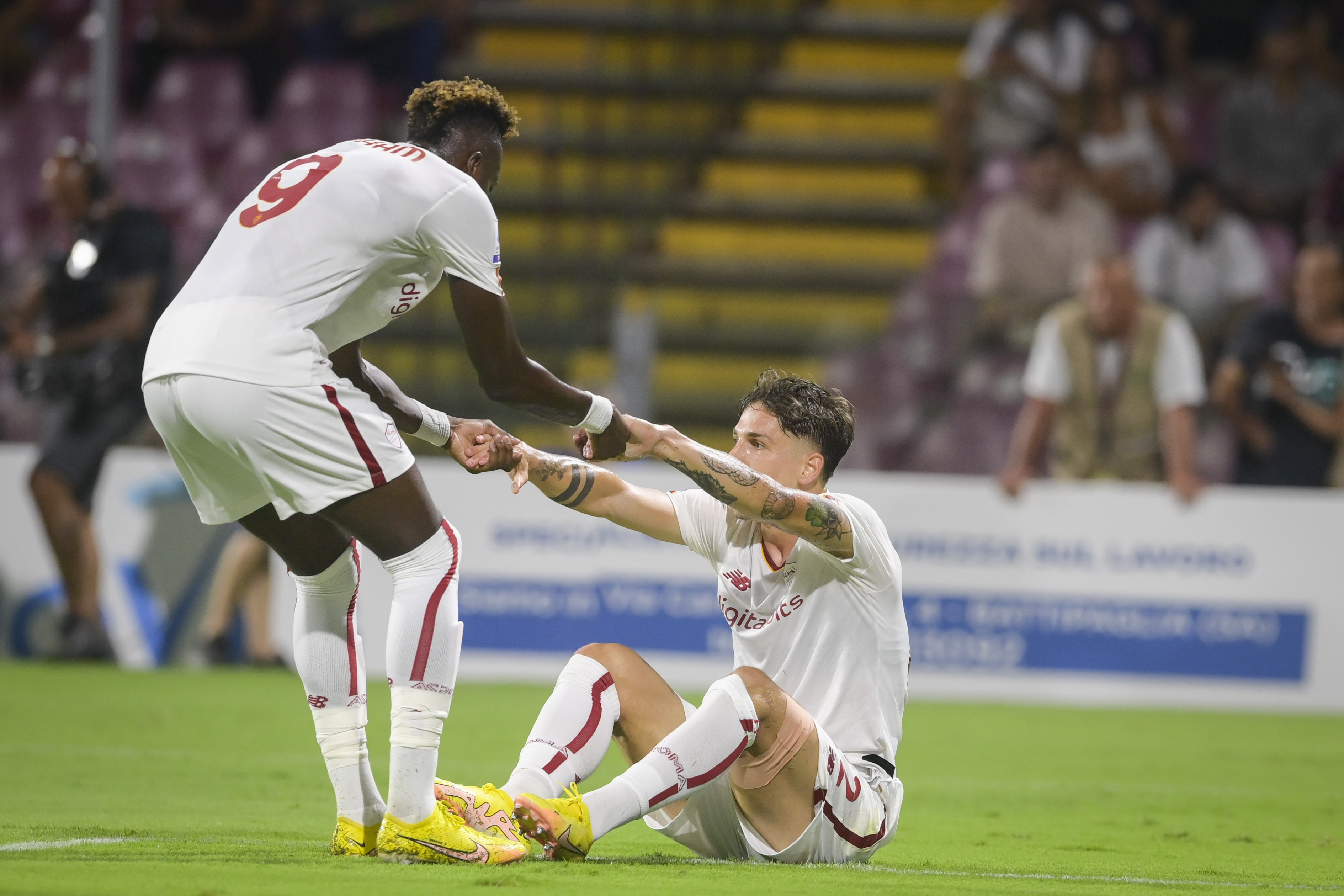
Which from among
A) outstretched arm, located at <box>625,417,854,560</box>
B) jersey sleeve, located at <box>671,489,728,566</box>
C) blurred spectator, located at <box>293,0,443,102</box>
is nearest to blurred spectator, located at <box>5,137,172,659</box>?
blurred spectator, located at <box>293,0,443,102</box>

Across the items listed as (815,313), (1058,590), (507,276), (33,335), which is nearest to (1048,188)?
(815,313)

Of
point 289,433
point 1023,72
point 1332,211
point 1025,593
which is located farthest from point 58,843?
point 1332,211

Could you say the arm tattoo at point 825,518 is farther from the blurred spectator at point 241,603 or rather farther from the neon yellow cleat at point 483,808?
the blurred spectator at point 241,603

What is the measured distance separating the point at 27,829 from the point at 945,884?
2.51 metres

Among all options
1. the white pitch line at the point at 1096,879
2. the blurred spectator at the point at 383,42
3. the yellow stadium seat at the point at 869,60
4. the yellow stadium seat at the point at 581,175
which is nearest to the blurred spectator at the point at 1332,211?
the yellow stadium seat at the point at 869,60

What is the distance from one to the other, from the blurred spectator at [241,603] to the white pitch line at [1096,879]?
631cm

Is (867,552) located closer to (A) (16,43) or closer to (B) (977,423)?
(B) (977,423)

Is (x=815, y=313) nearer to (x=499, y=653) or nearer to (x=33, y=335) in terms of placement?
(x=499, y=653)

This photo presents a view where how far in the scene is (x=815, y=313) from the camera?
44.4ft

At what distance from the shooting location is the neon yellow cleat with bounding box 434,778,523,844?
13.4 feet

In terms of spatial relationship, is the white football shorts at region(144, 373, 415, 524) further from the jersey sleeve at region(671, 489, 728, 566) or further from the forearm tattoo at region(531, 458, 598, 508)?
the jersey sleeve at region(671, 489, 728, 566)

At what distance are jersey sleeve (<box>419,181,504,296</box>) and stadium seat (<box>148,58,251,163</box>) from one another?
11481 mm

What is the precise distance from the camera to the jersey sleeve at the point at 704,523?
4.49 meters

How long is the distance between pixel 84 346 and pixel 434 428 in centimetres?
656
